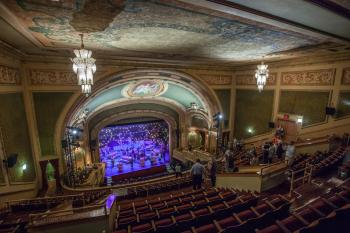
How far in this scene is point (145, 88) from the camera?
13281 mm

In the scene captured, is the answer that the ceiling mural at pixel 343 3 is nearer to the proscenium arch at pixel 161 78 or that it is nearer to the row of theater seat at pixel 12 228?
the row of theater seat at pixel 12 228

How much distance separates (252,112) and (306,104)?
3248 millimetres

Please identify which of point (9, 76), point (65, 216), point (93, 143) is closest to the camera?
point (65, 216)

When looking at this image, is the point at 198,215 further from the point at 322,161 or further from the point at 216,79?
the point at 216,79

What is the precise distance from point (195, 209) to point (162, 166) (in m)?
13.5

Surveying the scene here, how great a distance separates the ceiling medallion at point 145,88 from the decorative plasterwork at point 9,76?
5.54 meters

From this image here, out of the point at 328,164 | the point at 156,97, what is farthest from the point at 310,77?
the point at 156,97

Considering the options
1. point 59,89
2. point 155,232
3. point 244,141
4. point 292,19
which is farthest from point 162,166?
point 292,19

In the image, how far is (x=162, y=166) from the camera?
59.6ft

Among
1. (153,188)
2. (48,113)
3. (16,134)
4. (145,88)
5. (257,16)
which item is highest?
(257,16)

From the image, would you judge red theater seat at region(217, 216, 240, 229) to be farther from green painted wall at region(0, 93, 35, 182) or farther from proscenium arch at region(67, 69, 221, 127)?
proscenium arch at region(67, 69, 221, 127)

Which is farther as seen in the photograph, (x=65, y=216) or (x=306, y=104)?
(x=306, y=104)

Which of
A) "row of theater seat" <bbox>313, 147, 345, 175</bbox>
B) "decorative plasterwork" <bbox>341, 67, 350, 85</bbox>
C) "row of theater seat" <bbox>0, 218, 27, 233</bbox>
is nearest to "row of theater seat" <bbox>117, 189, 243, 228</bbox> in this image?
"row of theater seat" <bbox>0, 218, 27, 233</bbox>

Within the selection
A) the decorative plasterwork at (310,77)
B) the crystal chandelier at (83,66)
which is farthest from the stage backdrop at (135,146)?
the crystal chandelier at (83,66)
